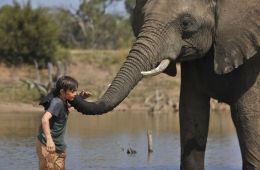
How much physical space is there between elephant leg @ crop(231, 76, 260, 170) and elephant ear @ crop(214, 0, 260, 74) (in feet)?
1.30

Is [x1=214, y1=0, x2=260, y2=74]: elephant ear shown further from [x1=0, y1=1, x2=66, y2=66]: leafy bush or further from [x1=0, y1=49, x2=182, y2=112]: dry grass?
[x1=0, y1=1, x2=66, y2=66]: leafy bush

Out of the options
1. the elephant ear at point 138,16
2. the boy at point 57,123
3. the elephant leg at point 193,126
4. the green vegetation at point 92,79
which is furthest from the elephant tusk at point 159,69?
the green vegetation at point 92,79

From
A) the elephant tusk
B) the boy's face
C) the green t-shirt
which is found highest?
the elephant tusk

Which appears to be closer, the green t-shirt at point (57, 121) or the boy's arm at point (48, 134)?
the boy's arm at point (48, 134)

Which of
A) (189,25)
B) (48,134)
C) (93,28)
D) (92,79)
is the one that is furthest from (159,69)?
(93,28)

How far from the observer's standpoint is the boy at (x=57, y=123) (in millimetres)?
8492

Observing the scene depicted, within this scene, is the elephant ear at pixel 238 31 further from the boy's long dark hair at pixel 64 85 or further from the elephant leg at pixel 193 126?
the boy's long dark hair at pixel 64 85

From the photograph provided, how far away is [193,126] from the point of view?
34.6 ft

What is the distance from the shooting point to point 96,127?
23766 millimetres

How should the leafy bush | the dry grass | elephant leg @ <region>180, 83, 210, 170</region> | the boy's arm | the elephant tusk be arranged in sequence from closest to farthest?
the boy's arm → the elephant tusk → elephant leg @ <region>180, 83, 210, 170</region> → the dry grass → the leafy bush

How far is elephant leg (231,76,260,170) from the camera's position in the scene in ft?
31.4

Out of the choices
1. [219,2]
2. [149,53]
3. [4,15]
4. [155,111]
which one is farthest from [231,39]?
[4,15]

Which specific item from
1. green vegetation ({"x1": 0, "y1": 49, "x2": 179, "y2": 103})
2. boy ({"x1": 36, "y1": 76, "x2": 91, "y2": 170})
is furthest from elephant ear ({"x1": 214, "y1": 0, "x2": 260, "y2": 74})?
green vegetation ({"x1": 0, "y1": 49, "x2": 179, "y2": 103})

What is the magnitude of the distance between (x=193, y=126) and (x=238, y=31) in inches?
65.3
